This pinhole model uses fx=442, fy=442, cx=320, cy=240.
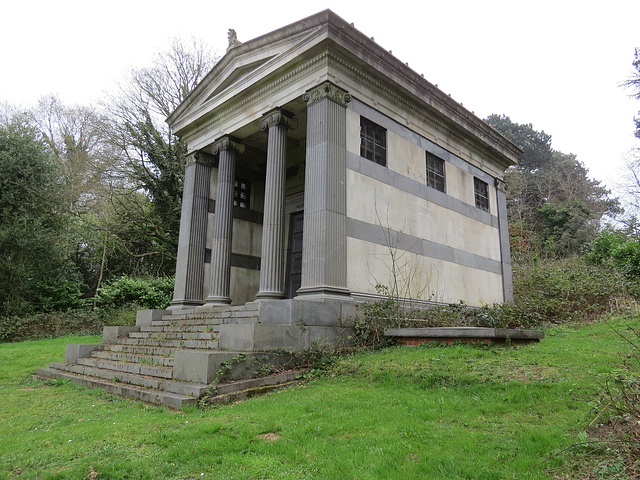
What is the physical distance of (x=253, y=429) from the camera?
15.3 ft

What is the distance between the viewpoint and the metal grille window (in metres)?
14.0

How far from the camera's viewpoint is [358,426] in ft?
14.9

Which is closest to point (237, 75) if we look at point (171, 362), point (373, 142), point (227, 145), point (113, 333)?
point (227, 145)

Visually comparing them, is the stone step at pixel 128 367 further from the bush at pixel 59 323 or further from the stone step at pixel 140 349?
the bush at pixel 59 323

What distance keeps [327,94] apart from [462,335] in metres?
5.80

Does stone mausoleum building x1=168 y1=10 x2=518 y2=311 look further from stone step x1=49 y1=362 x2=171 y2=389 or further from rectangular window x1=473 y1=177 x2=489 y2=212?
stone step x1=49 y1=362 x2=171 y2=389

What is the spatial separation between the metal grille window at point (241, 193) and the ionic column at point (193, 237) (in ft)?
3.07

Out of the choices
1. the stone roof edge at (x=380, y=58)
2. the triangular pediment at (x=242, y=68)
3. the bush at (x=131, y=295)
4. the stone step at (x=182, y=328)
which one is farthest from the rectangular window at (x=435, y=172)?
the bush at (x=131, y=295)

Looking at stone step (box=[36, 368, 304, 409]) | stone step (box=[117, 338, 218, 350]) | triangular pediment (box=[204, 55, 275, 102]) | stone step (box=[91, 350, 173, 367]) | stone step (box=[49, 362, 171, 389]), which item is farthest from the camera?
triangular pediment (box=[204, 55, 275, 102])

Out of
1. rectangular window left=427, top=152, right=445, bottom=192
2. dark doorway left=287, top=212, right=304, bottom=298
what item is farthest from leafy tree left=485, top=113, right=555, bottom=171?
dark doorway left=287, top=212, right=304, bottom=298

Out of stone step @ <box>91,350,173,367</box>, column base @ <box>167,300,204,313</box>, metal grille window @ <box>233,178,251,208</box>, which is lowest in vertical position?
stone step @ <box>91,350,173,367</box>

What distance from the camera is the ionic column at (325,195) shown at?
900 centimetres

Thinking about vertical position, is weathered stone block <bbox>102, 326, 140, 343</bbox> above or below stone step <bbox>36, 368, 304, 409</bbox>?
above

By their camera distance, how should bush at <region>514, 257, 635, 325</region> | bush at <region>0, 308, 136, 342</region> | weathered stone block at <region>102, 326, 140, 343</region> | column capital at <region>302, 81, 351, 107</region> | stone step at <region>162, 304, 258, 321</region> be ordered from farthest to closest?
1. bush at <region>0, 308, 136, 342</region>
2. bush at <region>514, 257, 635, 325</region>
3. weathered stone block at <region>102, 326, 140, 343</region>
4. column capital at <region>302, 81, 351, 107</region>
5. stone step at <region>162, 304, 258, 321</region>
